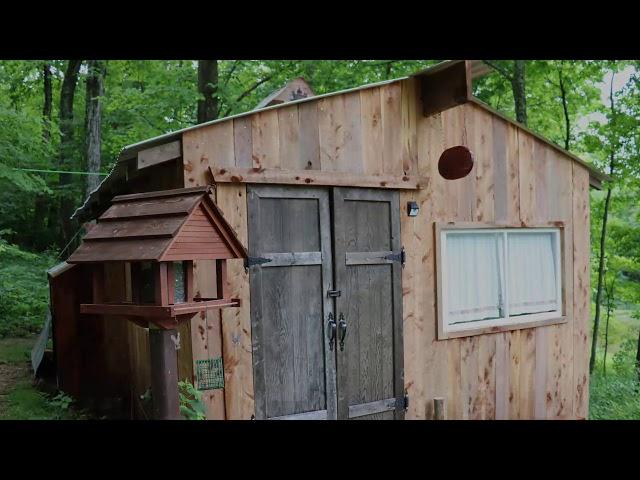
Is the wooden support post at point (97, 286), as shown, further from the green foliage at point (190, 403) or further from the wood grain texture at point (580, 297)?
the wood grain texture at point (580, 297)

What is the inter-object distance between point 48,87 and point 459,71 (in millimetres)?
12301

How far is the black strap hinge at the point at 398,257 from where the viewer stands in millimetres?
5379

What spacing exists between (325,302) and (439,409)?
1.62 meters

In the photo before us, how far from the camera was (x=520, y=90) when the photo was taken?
34.5ft

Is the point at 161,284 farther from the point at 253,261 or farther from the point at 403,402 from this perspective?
the point at 403,402

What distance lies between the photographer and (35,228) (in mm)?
13234

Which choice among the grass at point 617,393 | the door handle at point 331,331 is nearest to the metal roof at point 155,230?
the door handle at point 331,331

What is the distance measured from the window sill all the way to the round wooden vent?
1465 millimetres

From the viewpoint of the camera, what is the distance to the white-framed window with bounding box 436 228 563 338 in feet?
19.1

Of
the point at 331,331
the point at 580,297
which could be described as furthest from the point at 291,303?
the point at 580,297

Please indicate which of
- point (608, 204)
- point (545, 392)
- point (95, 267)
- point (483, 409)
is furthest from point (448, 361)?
point (608, 204)

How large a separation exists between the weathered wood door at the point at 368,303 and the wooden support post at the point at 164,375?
1.84 metres
